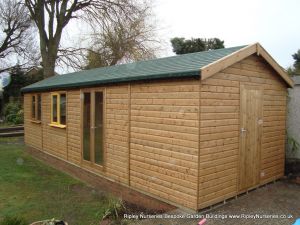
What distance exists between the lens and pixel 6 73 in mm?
26422

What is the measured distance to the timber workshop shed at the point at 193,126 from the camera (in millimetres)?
5184

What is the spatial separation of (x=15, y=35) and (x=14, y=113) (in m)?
6.28

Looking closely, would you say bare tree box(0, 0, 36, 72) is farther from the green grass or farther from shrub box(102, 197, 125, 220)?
shrub box(102, 197, 125, 220)

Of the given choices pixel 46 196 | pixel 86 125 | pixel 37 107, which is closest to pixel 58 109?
pixel 86 125

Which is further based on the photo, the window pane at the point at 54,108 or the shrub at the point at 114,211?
the window pane at the point at 54,108

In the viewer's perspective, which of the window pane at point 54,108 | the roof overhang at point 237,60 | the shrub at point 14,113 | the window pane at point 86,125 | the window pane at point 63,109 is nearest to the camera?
the roof overhang at point 237,60

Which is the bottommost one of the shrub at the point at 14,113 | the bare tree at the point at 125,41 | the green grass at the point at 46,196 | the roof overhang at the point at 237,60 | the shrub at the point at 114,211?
the green grass at the point at 46,196

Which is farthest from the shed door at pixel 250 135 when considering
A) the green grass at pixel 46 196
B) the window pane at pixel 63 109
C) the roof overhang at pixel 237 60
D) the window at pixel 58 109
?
the window pane at pixel 63 109

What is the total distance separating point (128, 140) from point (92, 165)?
1957mm

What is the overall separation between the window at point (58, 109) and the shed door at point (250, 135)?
5.65 metres

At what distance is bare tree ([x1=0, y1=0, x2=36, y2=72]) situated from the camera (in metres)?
23.1

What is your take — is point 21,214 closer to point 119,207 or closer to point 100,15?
point 119,207

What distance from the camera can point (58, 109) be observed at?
9.84m

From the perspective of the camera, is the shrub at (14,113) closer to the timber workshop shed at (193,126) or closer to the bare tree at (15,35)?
the bare tree at (15,35)
